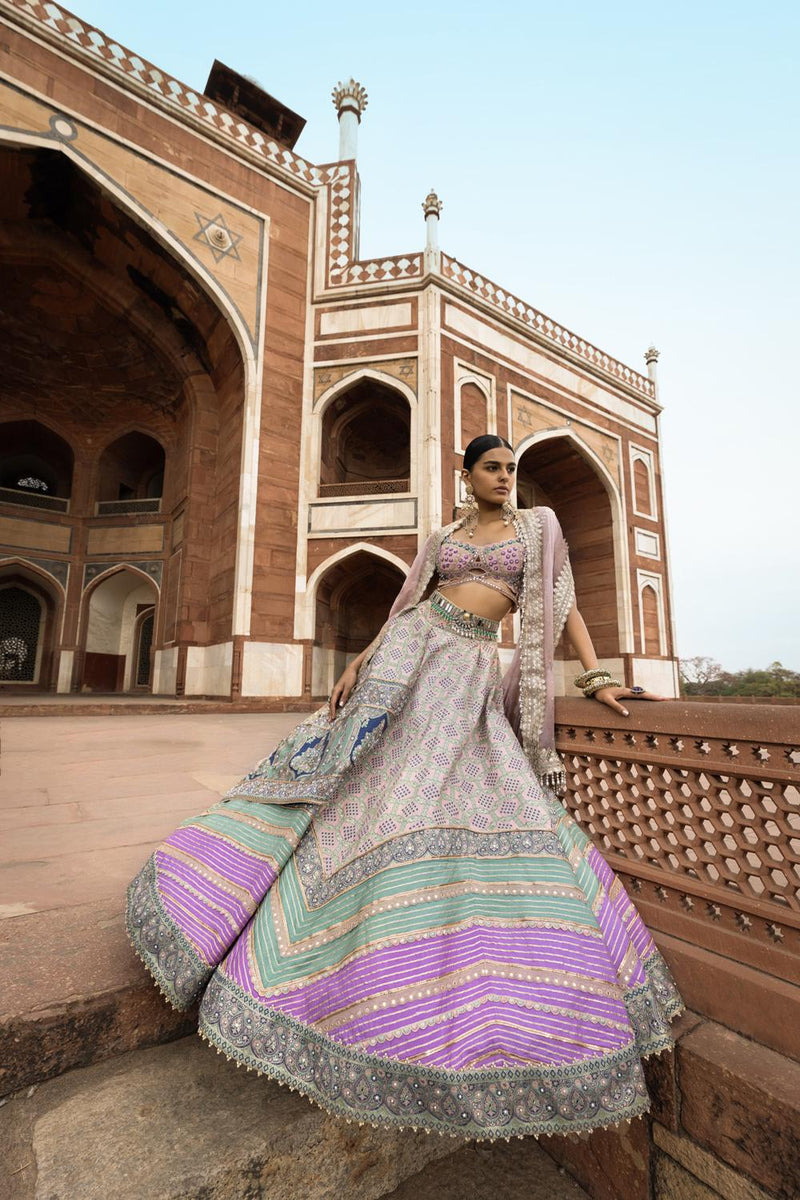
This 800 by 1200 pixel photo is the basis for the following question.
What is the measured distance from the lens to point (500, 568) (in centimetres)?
Answer: 190

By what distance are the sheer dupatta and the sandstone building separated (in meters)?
7.49

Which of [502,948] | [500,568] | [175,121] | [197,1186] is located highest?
[175,121]

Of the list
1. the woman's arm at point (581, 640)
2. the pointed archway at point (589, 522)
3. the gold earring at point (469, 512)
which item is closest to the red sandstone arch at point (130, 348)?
the pointed archway at point (589, 522)

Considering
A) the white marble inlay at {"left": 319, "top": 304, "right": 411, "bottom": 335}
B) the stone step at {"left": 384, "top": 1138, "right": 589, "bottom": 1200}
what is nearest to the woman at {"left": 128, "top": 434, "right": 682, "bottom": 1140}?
the stone step at {"left": 384, "top": 1138, "right": 589, "bottom": 1200}

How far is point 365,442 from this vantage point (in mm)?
12375

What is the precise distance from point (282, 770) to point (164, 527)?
11832mm

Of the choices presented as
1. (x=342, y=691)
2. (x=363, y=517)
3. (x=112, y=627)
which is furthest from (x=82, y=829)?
(x=112, y=627)

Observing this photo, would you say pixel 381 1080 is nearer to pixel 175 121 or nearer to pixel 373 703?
pixel 373 703

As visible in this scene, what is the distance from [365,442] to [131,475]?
603cm

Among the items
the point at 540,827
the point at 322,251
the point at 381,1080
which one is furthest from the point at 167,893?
→ the point at 322,251

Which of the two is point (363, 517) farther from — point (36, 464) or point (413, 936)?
point (36, 464)

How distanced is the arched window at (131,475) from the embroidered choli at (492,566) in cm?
1192

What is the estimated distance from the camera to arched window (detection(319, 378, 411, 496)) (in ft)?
33.3

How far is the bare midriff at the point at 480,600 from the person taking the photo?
74.7 inches
